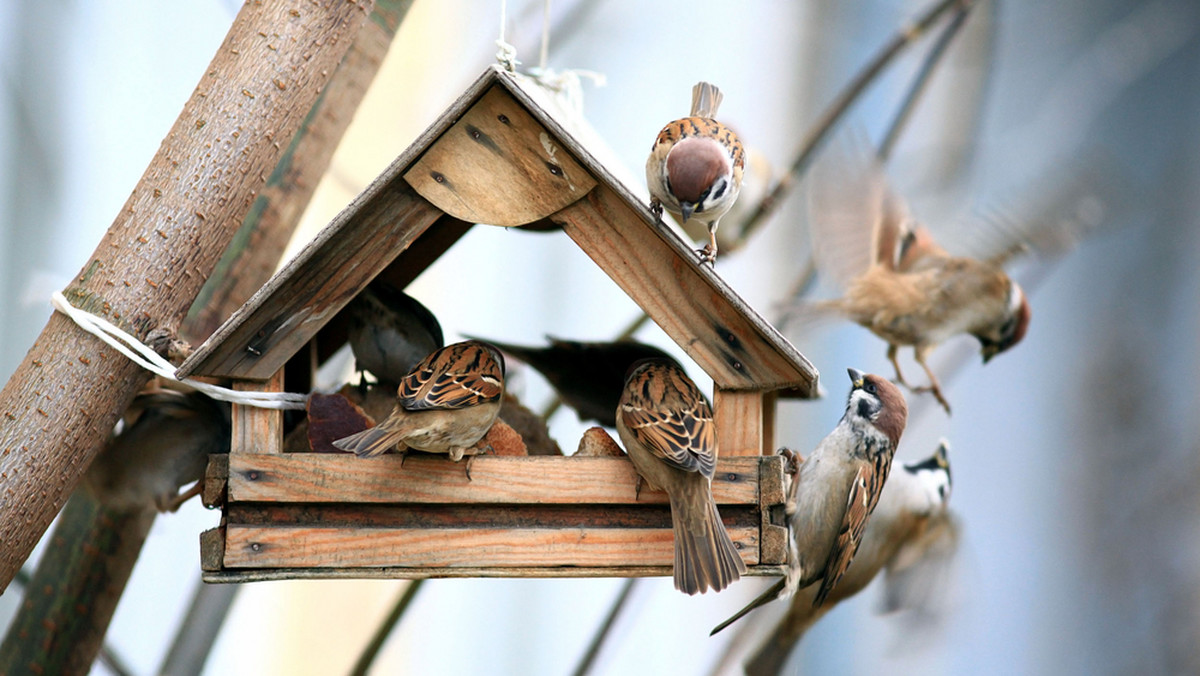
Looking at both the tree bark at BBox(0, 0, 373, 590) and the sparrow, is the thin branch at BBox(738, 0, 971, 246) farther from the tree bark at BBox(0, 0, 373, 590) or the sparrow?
the tree bark at BBox(0, 0, 373, 590)

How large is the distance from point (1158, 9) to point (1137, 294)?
1152 millimetres

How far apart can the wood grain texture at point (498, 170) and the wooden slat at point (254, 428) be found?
446 millimetres

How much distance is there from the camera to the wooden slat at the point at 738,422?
1707 millimetres

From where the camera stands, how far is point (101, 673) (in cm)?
342

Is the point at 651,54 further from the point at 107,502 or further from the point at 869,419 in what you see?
the point at 107,502

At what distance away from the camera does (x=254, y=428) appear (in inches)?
65.4

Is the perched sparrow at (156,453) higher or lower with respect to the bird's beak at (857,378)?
lower

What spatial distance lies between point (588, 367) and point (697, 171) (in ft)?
2.46

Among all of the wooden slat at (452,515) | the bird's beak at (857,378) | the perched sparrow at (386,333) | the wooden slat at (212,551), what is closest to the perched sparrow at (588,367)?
the perched sparrow at (386,333)

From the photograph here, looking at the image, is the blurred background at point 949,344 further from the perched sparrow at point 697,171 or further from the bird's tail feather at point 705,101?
the perched sparrow at point 697,171

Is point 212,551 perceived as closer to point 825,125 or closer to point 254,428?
point 254,428

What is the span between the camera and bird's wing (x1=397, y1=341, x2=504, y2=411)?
1.57 meters

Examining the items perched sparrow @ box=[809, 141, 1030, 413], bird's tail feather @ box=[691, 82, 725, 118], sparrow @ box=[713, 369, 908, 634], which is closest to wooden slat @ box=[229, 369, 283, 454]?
sparrow @ box=[713, 369, 908, 634]

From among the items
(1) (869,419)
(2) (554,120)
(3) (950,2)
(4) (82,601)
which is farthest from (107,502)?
(3) (950,2)
